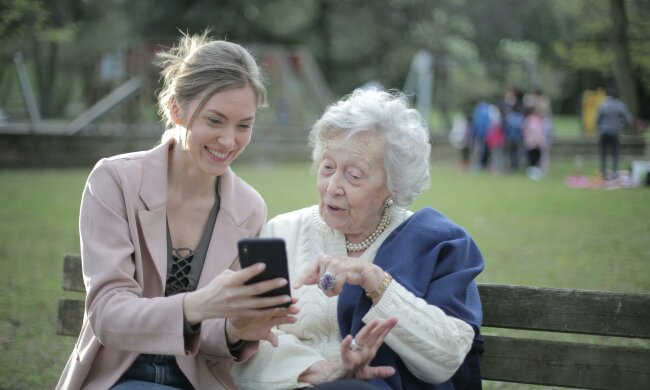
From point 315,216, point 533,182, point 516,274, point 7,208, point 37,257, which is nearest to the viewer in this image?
point 315,216

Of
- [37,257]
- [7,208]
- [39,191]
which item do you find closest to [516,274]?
[37,257]

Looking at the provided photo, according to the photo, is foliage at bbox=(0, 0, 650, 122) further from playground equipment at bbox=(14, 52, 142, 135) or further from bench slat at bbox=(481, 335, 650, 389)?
bench slat at bbox=(481, 335, 650, 389)

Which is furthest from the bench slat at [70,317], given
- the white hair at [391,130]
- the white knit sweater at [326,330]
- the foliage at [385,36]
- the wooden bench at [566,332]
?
the foliage at [385,36]

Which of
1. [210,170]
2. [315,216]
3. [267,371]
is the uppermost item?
[210,170]

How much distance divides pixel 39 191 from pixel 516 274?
34.4 ft

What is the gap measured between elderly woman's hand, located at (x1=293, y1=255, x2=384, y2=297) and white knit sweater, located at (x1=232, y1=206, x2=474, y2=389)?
3.8 inches

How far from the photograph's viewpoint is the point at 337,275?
3.02 m

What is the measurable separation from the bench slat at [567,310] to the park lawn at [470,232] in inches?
113

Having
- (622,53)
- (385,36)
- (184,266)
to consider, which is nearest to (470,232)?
(184,266)

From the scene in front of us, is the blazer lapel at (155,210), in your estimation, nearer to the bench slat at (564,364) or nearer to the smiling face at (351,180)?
the smiling face at (351,180)

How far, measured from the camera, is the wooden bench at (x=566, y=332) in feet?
11.6

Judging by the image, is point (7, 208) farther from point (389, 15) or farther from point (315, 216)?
point (389, 15)

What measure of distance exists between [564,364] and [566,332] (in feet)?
0.80

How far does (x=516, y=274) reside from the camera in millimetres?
8758
